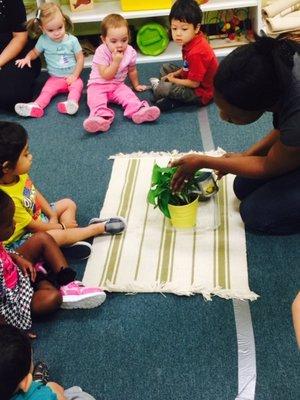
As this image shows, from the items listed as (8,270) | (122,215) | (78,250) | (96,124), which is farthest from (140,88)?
(8,270)

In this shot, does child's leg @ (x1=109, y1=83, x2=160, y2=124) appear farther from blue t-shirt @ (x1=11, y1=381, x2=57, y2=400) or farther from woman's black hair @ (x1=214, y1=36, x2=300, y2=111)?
blue t-shirt @ (x1=11, y1=381, x2=57, y2=400)

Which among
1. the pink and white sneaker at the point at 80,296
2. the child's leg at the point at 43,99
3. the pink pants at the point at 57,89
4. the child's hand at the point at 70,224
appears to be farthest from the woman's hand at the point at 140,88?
the pink and white sneaker at the point at 80,296

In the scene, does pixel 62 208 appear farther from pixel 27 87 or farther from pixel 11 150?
pixel 27 87

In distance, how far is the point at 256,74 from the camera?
1339 mm

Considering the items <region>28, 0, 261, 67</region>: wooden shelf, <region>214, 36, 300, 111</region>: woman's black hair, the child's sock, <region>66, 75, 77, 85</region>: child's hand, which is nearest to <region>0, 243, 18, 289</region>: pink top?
<region>214, 36, 300, 111</region>: woman's black hair

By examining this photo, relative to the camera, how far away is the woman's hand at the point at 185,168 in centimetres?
165

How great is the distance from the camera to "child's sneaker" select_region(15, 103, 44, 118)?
2678 mm

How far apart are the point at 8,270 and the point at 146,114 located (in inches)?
52.6

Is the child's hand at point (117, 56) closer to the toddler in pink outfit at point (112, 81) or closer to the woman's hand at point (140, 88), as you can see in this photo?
the toddler in pink outfit at point (112, 81)

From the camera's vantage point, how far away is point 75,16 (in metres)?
3.05

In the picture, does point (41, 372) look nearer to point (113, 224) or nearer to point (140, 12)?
point (113, 224)

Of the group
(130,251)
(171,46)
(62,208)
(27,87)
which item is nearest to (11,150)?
(62,208)

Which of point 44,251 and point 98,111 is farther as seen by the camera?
point 98,111

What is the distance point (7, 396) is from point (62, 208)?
3.13 ft
